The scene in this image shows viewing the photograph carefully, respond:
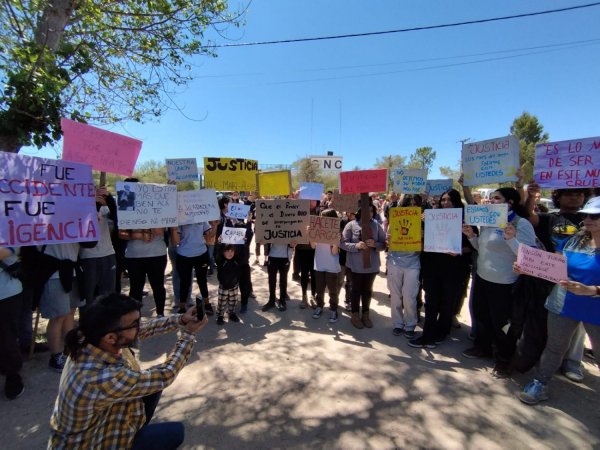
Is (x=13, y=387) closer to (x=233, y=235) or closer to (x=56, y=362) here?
(x=56, y=362)

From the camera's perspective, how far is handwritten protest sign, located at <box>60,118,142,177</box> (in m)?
3.36

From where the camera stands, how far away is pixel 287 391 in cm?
325

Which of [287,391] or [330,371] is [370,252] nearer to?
[330,371]

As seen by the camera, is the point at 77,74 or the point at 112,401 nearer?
the point at 112,401

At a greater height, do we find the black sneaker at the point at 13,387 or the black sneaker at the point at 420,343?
the black sneaker at the point at 13,387

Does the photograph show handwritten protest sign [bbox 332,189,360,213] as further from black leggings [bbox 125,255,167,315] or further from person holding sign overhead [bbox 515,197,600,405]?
black leggings [bbox 125,255,167,315]

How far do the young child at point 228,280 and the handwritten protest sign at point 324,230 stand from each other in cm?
130

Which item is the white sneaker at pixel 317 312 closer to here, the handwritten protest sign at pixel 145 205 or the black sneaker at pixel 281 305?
the black sneaker at pixel 281 305

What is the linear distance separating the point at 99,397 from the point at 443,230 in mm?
3779

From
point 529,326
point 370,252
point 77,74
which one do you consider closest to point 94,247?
point 77,74

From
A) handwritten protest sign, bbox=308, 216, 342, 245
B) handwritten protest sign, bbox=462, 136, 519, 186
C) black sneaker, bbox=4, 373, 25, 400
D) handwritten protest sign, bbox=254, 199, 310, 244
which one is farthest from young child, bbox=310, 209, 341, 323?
black sneaker, bbox=4, 373, 25, 400

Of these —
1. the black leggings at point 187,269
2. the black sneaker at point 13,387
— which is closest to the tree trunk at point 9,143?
the black leggings at point 187,269

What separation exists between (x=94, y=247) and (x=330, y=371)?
10.9ft

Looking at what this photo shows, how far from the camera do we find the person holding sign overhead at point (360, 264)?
15.5 ft
